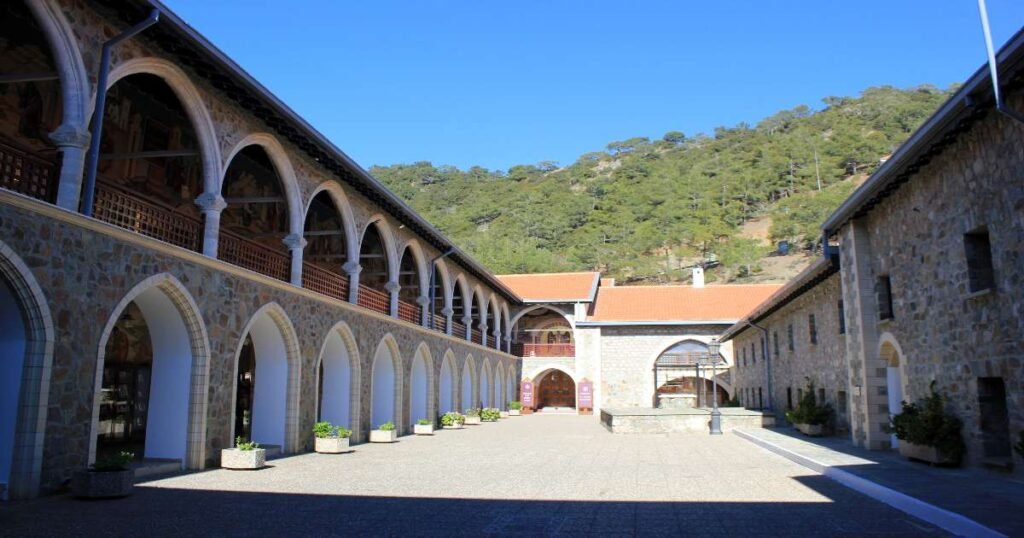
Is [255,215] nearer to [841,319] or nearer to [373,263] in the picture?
[373,263]

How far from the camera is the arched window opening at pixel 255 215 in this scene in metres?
13.1

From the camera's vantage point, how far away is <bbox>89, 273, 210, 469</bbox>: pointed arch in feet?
34.0

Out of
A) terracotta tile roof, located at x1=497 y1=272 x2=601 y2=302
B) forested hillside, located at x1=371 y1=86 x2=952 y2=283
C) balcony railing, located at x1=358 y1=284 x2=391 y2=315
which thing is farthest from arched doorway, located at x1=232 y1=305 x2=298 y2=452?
forested hillside, located at x1=371 y1=86 x2=952 y2=283

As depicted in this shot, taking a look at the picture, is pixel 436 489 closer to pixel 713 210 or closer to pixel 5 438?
pixel 5 438

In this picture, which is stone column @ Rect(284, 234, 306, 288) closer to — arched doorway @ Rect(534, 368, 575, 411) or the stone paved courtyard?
the stone paved courtyard

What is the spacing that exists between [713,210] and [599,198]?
48.1 feet

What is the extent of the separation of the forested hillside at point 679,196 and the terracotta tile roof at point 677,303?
879 inches

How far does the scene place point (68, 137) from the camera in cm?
820

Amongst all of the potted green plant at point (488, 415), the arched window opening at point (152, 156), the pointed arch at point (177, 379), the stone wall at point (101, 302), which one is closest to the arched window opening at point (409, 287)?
the potted green plant at point (488, 415)

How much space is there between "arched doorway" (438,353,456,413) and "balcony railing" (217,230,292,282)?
10935 millimetres

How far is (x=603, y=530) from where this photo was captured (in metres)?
6.27

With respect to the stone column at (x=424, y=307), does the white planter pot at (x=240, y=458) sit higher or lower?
lower

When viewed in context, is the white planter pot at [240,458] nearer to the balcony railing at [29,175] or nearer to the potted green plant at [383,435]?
the balcony railing at [29,175]

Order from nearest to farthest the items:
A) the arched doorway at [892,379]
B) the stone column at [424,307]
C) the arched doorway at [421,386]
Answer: the arched doorway at [892,379], the stone column at [424,307], the arched doorway at [421,386]
